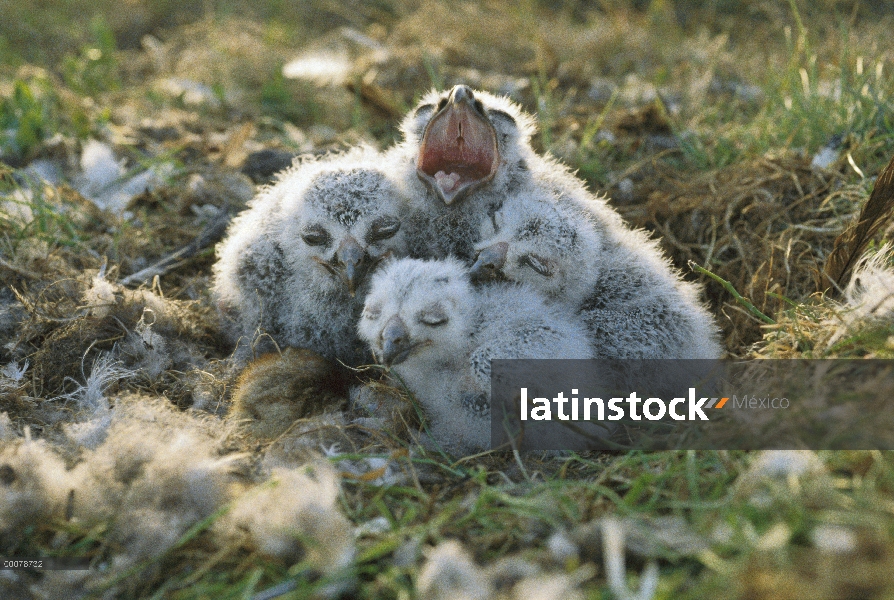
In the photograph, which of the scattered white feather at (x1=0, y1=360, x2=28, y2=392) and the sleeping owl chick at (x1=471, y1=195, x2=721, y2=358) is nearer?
the sleeping owl chick at (x1=471, y1=195, x2=721, y2=358)

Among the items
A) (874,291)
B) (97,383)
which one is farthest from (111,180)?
(874,291)

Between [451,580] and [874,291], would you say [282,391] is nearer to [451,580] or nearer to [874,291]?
[451,580]

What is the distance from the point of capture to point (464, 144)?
3125mm

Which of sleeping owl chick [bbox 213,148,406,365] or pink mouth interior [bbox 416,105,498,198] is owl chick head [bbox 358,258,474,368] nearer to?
sleeping owl chick [bbox 213,148,406,365]

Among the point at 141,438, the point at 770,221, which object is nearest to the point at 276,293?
the point at 141,438

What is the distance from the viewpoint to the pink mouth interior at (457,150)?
305 cm

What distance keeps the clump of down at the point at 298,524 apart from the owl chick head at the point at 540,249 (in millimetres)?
1107

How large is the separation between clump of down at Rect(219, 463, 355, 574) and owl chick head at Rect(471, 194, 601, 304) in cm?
111

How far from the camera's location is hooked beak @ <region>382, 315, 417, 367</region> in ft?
8.31

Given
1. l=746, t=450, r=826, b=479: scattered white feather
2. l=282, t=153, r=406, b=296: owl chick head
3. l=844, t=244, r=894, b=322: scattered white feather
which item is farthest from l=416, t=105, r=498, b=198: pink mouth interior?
l=746, t=450, r=826, b=479: scattered white feather

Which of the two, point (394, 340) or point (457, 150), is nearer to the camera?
point (394, 340)

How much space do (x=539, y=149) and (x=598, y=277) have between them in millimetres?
1981

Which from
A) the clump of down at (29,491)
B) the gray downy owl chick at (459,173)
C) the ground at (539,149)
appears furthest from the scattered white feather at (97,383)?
the gray downy owl chick at (459,173)

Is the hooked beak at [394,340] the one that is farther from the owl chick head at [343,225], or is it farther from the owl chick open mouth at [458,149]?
the owl chick open mouth at [458,149]
